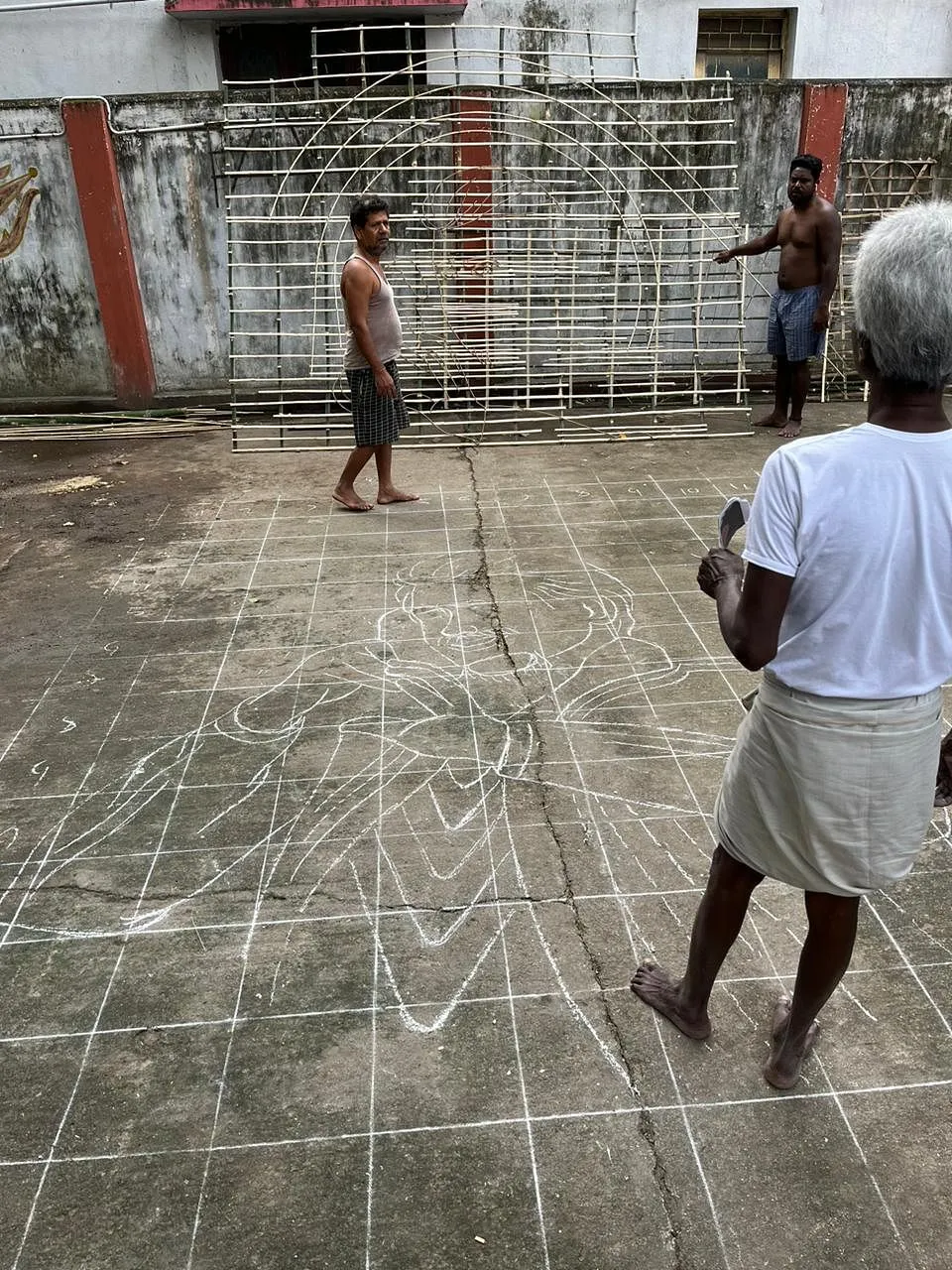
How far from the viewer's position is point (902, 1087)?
1829 mm

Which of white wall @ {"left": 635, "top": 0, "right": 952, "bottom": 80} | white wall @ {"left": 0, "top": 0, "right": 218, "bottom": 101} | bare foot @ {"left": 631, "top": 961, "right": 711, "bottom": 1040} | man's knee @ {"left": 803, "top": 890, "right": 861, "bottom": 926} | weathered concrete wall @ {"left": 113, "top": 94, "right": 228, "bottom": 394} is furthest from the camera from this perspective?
white wall @ {"left": 635, "top": 0, "right": 952, "bottom": 80}

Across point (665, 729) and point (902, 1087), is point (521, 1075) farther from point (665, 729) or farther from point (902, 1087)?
point (665, 729)

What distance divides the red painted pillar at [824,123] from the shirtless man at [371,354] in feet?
12.4

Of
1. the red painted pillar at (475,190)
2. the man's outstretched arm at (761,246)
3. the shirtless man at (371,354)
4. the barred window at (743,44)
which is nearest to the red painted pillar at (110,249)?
the red painted pillar at (475,190)

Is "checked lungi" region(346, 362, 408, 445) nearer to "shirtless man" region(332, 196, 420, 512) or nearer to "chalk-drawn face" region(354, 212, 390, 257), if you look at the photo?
"shirtless man" region(332, 196, 420, 512)

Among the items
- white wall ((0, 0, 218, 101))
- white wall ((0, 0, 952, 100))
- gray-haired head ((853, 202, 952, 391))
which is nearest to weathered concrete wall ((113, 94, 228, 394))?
white wall ((0, 0, 218, 101))

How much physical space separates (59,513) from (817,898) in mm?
4726

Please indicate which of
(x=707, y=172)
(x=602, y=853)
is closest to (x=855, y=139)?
(x=707, y=172)

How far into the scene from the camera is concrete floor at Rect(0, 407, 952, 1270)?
165 centimetres

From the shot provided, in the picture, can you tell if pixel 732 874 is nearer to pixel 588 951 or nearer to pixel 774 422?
pixel 588 951

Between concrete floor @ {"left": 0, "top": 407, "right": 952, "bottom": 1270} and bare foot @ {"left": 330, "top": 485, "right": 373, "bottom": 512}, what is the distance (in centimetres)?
103

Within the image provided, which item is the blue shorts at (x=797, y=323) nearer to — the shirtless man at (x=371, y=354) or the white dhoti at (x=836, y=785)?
the shirtless man at (x=371, y=354)

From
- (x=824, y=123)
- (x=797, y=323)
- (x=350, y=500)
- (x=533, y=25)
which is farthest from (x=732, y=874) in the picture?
(x=533, y=25)

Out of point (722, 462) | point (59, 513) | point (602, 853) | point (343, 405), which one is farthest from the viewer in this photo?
point (343, 405)
